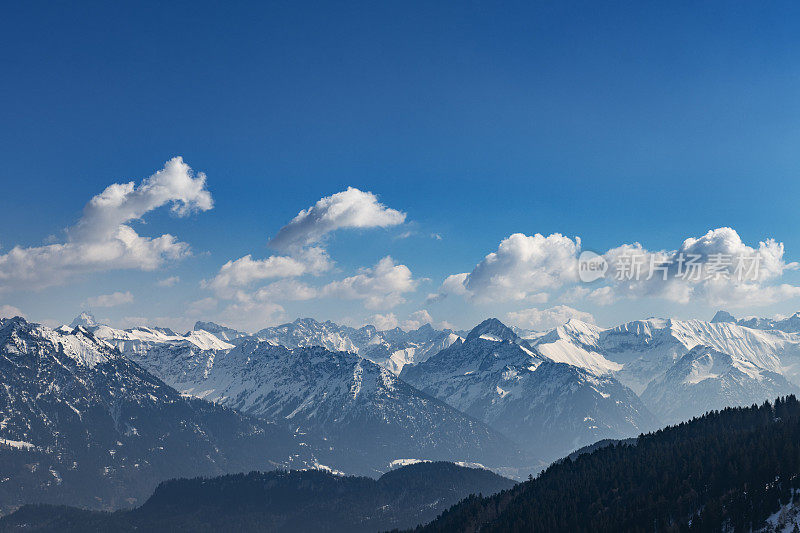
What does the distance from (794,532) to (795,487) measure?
28.6m

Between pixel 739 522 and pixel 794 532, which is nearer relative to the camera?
pixel 794 532

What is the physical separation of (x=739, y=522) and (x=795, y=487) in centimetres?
1988

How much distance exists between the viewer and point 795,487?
19675 cm

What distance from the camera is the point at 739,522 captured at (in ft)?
633

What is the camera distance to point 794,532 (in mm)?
172125

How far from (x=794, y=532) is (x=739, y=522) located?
Answer: 21.8 metres

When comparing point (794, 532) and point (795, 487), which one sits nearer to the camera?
point (794, 532)
